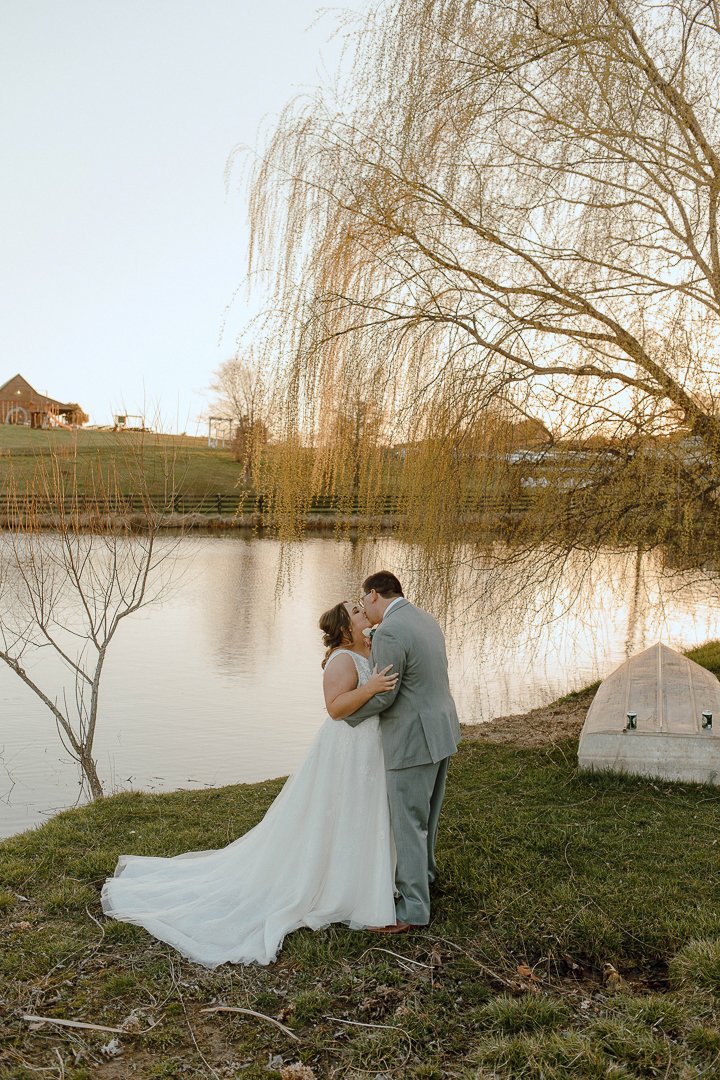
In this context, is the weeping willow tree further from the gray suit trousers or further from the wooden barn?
the wooden barn

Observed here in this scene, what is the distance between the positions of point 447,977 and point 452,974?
3cm

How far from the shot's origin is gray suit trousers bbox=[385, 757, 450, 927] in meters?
4.79

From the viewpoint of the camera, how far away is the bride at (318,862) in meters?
4.75

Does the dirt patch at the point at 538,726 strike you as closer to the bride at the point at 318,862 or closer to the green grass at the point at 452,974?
the green grass at the point at 452,974

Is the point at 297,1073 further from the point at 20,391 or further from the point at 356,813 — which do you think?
the point at 20,391

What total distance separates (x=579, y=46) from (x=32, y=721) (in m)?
10.3

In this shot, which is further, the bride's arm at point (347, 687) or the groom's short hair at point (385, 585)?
the groom's short hair at point (385, 585)

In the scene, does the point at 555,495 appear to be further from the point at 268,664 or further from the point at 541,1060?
the point at 268,664

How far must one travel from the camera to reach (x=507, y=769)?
8211mm

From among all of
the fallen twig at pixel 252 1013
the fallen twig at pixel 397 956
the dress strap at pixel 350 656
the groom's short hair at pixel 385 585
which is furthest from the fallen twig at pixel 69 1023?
the groom's short hair at pixel 385 585

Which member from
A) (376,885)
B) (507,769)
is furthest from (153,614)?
(376,885)

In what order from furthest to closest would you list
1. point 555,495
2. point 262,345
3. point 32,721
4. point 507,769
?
1. point 32,721
2. point 507,769
3. point 555,495
4. point 262,345

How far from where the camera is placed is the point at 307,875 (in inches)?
192

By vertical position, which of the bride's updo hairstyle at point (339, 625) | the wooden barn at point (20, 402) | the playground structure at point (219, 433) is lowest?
the bride's updo hairstyle at point (339, 625)
